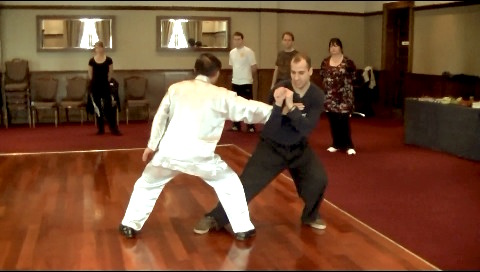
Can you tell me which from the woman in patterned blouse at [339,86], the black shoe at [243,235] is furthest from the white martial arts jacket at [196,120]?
the woman in patterned blouse at [339,86]

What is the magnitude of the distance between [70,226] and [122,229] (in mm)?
518

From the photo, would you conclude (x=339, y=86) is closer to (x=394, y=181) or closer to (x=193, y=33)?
(x=394, y=181)

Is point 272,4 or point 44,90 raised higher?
point 272,4

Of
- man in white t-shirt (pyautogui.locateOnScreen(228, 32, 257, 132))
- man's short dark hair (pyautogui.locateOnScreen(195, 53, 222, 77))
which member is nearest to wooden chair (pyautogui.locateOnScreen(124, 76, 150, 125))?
man in white t-shirt (pyautogui.locateOnScreen(228, 32, 257, 132))

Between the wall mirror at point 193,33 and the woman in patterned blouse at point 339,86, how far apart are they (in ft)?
14.9

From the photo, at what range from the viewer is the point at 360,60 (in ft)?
43.0

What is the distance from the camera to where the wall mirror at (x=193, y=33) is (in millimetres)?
11664

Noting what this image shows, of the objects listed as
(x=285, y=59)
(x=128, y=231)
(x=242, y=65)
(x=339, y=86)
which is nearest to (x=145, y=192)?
(x=128, y=231)

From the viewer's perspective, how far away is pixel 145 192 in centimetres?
423

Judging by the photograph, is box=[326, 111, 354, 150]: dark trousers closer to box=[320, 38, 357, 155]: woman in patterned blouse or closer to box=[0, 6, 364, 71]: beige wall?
box=[320, 38, 357, 155]: woman in patterned blouse

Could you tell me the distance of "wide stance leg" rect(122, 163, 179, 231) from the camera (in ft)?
13.7

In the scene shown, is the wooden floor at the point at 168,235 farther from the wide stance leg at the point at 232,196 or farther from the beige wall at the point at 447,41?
the beige wall at the point at 447,41

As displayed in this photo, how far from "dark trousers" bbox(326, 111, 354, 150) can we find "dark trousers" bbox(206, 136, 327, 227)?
3.20 m

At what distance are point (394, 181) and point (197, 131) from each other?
9.25 feet
